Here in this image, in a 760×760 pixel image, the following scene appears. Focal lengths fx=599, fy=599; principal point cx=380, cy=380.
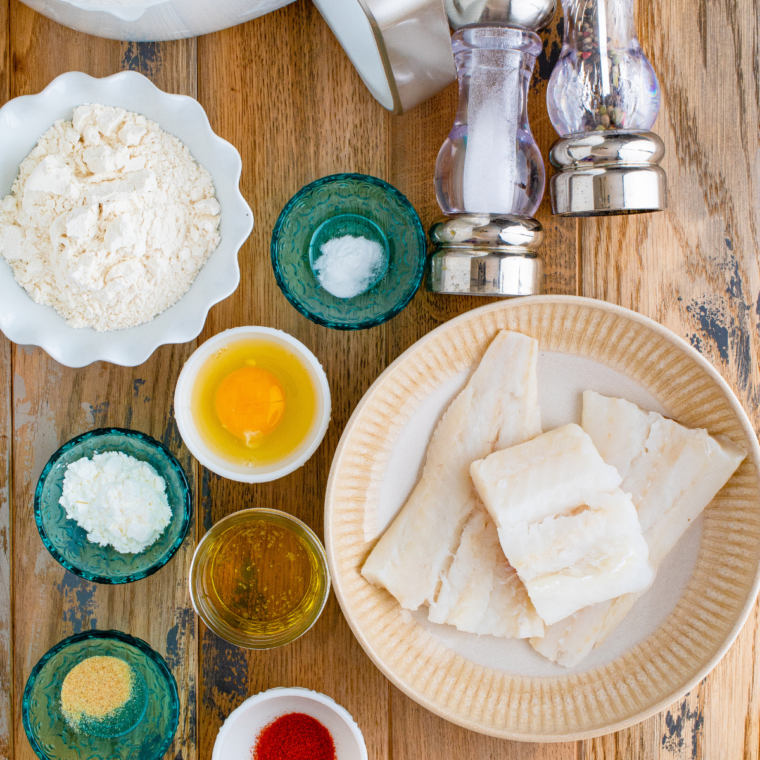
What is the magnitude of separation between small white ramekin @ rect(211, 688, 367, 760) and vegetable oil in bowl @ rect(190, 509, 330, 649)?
94 millimetres

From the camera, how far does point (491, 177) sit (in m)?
0.79

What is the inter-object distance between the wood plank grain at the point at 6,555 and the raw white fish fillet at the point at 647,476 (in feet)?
2.66

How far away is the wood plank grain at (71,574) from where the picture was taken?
3.04 feet

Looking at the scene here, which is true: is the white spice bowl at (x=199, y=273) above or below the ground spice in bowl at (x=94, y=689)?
above

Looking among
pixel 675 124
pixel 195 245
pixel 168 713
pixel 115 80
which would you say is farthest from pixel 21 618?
pixel 675 124

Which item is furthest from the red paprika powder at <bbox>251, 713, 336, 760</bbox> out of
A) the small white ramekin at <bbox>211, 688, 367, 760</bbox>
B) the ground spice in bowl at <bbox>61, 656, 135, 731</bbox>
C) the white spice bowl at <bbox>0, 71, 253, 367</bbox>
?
the white spice bowl at <bbox>0, 71, 253, 367</bbox>

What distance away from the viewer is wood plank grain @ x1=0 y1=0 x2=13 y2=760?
93 cm

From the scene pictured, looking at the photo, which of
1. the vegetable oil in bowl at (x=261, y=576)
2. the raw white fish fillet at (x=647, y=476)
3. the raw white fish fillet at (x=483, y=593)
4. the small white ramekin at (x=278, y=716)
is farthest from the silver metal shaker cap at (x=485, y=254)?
the small white ramekin at (x=278, y=716)

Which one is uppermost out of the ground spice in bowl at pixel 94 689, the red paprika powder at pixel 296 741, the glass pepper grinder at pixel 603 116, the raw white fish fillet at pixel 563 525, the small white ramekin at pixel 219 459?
the glass pepper grinder at pixel 603 116

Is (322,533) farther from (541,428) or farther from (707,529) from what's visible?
(707,529)

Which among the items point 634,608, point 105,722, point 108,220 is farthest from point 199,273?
point 634,608

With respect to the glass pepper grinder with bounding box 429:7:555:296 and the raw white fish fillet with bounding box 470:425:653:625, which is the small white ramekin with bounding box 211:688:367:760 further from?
the glass pepper grinder with bounding box 429:7:555:296

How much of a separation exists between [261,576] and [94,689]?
29 centimetres

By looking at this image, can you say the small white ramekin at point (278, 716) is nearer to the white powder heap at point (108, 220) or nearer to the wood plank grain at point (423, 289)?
the wood plank grain at point (423, 289)
